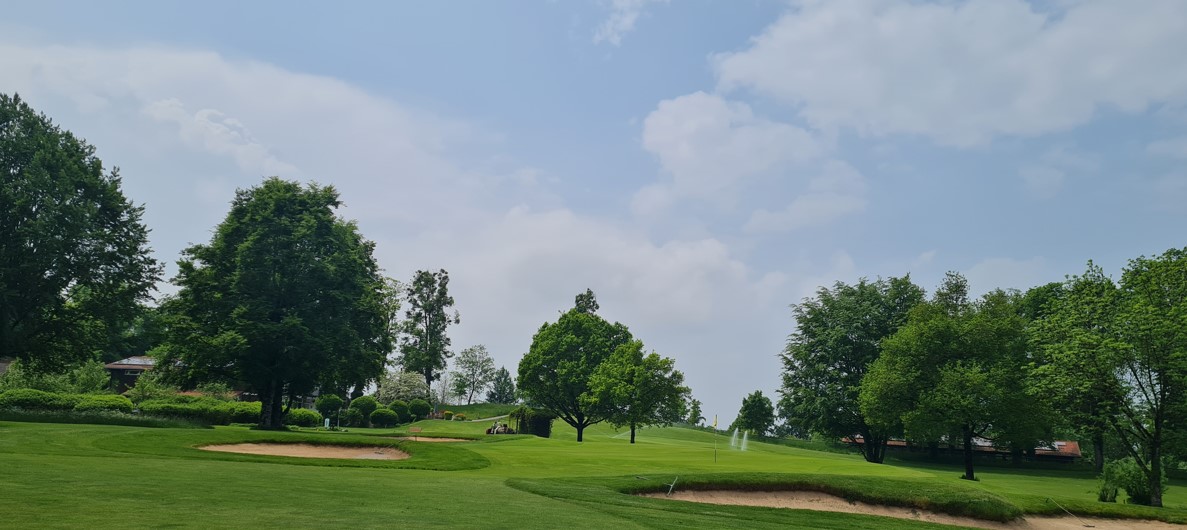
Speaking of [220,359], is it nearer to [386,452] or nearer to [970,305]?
[386,452]

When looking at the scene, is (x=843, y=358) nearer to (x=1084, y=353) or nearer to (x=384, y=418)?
(x=1084, y=353)

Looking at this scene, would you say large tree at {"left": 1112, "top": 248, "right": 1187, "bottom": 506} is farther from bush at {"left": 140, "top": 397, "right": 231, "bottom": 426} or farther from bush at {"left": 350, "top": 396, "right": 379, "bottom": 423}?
bush at {"left": 350, "top": 396, "right": 379, "bottom": 423}

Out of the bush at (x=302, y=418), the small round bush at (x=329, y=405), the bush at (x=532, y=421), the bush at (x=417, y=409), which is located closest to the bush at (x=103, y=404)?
the bush at (x=302, y=418)

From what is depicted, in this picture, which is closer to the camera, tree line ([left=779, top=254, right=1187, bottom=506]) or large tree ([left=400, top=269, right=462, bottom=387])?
tree line ([left=779, top=254, right=1187, bottom=506])

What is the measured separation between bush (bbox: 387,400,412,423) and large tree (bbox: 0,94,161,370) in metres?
31.5

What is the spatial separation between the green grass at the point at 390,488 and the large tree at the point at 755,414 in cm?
6434

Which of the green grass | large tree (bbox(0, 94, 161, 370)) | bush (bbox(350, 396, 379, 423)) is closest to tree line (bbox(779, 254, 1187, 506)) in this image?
the green grass

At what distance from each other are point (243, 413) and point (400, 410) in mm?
26887

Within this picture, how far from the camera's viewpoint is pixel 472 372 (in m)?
137

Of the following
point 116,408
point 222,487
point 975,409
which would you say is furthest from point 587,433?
point 222,487

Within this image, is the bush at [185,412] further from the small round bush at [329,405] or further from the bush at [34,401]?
the small round bush at [329,405]

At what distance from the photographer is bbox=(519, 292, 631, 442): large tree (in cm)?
6625

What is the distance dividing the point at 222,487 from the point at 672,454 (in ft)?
99.3

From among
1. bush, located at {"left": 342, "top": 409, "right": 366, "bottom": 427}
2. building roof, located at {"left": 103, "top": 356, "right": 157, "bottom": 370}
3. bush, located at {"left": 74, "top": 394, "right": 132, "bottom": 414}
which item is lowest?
bush, located at {"left": 342, "top": 409, "right": 366, "bottom": 427}
